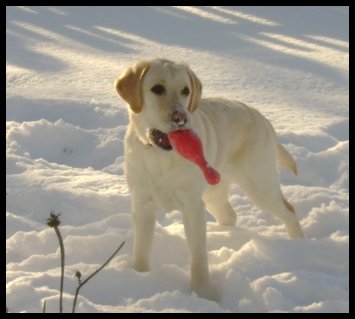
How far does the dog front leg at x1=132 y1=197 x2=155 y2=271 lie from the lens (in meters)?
4.25

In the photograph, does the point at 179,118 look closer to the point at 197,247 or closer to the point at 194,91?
the point at 194,91

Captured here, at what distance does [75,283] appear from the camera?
155 inches

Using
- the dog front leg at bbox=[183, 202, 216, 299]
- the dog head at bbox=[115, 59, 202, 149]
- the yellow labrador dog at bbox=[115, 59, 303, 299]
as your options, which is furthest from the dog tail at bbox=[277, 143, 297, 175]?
the dog head at bbox=[115, 59, 202, 149]

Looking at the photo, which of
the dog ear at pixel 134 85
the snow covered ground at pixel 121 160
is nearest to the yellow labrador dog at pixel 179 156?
the dog ear at pixel 134 85

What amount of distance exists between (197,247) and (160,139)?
0.73 meters

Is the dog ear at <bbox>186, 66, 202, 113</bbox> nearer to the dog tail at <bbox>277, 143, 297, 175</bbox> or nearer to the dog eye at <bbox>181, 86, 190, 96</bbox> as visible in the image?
the dog eye at <bbox>181, 86, 190, 96</bbox>

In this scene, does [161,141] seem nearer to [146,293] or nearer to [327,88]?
[146,293]

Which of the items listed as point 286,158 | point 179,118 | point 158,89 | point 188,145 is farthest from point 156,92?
point 286,158

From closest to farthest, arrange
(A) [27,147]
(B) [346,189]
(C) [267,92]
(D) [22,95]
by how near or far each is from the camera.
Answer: (B) [346,189] → (A) [27,147] → (D) [22,95] → (C) [267,92]

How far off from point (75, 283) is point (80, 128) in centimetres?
323

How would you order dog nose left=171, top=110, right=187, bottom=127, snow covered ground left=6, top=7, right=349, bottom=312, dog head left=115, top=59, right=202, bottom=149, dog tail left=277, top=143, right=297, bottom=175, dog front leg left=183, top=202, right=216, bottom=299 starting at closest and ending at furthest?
dog nose left=171, top=110, right=187, bottom=127, dog head left=115, top=59, right=202, bottom=149, snow covered ground left=6, top=7, right=349, bottom=312, dog front leg left=183, top=202, right=216, bottom=299, dog tail left=277, top=143, right=297, bottom=175

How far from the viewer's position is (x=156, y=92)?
150 inches
